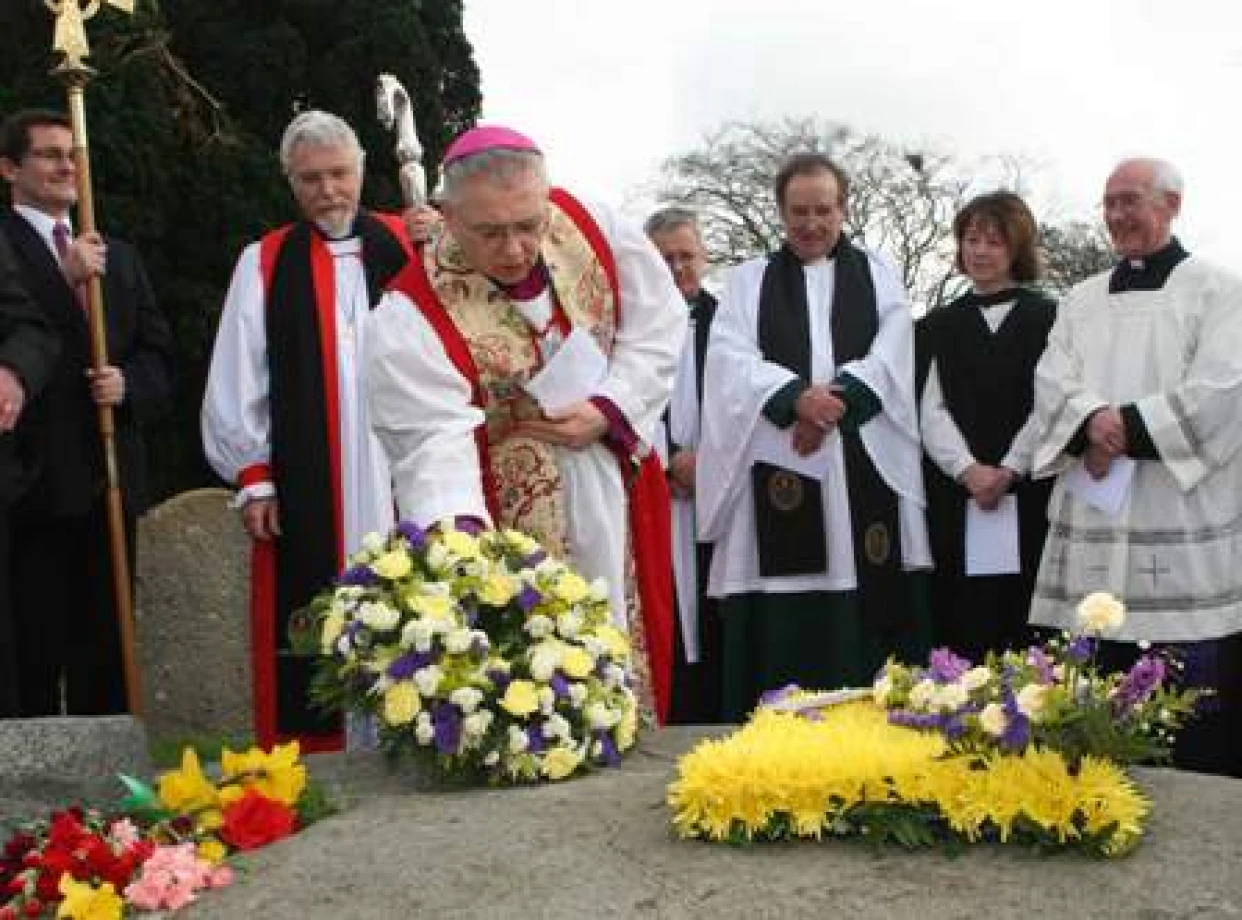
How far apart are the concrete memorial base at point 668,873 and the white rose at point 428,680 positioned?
0.30m

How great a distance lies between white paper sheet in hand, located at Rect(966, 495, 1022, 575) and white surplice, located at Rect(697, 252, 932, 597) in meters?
0.20

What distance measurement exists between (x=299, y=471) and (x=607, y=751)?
2411 millimetres

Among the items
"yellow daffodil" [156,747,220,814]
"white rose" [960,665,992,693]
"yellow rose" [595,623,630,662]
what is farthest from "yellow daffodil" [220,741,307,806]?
"white rose" [960,665,992,693]

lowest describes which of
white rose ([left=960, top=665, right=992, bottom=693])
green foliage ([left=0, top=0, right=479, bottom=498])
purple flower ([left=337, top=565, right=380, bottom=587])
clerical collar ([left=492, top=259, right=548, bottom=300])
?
white rose ([left=960, top=665, right=992, bottom=693])

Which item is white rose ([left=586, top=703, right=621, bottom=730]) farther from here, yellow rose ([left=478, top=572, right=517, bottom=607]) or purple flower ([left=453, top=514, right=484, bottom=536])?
purple flower ([left=453, top=514, right=484, bottom=536])

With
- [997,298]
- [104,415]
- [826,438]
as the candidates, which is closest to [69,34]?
[104,415]

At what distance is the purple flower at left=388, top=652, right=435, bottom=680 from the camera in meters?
3.92

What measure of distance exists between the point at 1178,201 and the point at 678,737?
310cm

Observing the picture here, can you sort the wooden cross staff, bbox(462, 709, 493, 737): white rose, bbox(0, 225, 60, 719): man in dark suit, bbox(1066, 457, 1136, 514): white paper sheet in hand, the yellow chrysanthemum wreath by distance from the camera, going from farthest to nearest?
the wooden cross staff
bbox(1066, 457, 1136, 514): white paper sheet in hand
bbox(0, 225, 60, 719): man in dark suit
bbox(462, 709, 493, 737): white rose
the yellow chrysanthemum wreath

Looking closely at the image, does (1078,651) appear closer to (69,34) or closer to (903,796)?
(903,796)

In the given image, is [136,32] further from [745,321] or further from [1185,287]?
[1185,287]

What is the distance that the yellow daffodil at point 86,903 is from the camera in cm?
319

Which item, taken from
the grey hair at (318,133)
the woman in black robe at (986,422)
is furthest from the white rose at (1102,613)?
the grey hair at (318,133)

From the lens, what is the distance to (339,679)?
4113 millimetres
